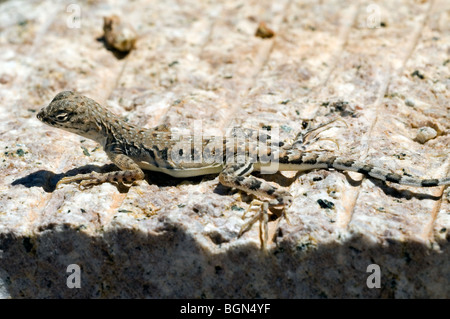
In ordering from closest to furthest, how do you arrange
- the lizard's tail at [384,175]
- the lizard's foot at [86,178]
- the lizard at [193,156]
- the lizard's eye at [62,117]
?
the lizard's tail at [384,175], the lizard at [193,156], the lizard's foot at [86,178], the lizard's eye at [62,117]

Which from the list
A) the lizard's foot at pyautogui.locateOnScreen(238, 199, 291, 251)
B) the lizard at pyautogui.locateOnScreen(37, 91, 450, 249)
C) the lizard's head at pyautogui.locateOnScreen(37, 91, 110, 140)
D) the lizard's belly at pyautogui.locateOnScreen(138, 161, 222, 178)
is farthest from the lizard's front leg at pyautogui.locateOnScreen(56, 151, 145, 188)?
the lizard's foot at pyautogui.locateOnScreen(238, 199, 291, 251)

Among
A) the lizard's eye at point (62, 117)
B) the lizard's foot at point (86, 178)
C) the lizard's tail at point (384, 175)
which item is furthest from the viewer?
the lizard's eye at point (62, 117)

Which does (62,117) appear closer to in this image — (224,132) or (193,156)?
(193,156)

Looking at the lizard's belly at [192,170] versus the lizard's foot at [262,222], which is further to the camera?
the lizard's belly at [192,170]

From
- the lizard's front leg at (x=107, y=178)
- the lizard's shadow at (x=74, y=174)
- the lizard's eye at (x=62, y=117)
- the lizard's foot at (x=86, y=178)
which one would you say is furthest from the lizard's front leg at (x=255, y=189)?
the lizard's eye at (x=62, y=117)

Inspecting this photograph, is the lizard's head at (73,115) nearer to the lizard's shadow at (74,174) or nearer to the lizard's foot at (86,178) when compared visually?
the lizard's shadow at (74,174)

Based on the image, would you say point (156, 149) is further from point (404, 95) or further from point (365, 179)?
point (404, 95)

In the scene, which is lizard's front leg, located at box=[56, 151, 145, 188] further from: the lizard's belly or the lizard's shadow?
the lizard's belly

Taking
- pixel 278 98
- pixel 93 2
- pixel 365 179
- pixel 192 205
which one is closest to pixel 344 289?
pixel 365 179

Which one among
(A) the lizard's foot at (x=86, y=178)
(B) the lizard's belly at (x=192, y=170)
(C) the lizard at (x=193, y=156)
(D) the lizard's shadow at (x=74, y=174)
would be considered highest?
(C) the lizard at (x=193, y=156)
